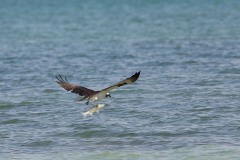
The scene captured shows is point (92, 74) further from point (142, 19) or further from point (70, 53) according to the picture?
point (142, 19)

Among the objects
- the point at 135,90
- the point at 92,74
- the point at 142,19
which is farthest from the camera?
the point at 142,19

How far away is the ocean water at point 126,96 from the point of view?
1374 cm

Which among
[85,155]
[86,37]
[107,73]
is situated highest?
[86,37]

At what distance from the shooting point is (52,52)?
2777 cm

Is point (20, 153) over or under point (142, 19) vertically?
under

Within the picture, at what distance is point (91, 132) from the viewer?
14969 mm

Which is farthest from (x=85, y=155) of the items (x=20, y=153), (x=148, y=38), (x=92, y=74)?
(x=148, y=38)

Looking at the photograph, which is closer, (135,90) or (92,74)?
(135,90)

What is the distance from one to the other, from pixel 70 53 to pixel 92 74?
213 inches

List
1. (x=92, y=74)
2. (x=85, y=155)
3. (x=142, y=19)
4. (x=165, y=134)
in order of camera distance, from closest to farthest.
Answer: (x=85, y=155) → (x=165, y=134) → (x=92, y=74) → (x=142, y=19)

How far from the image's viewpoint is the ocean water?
1374 cm

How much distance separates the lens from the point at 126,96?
1864 cm

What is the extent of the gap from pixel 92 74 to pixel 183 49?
6.03 m

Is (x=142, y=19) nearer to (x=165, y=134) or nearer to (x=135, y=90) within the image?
(x=135, y=90)
